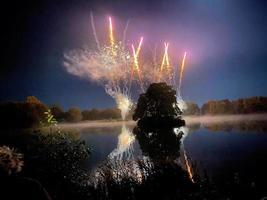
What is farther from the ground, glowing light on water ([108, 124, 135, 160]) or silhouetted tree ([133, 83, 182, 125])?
silhouetted tree ([133, 83, 182, 125])

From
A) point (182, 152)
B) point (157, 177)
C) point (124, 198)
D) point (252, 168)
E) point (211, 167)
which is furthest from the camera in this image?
point (182, 152)

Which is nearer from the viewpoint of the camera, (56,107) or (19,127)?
(19,127)

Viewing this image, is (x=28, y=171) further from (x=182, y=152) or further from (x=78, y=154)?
(x=182, y=152)

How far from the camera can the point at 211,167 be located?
28.1 meters

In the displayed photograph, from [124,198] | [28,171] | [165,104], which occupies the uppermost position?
[165,104]

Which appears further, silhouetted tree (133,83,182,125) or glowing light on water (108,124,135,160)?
silhouetted tree (133,83,182,125)

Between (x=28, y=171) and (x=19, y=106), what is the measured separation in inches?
2858

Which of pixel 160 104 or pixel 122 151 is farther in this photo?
pixel 160 104

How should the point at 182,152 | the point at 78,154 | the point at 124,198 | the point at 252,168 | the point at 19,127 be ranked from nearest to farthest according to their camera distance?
the point at 124,198 → the point at 78,154 → the point at 252,168 → the point at 182,152 → the point at 19,127

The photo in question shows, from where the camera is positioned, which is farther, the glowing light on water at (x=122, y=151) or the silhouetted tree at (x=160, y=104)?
the silhouetted tree at (x=160, y=104)

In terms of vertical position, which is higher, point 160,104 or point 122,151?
point 160,104

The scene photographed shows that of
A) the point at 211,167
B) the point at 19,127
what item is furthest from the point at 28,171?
the point at 19,127

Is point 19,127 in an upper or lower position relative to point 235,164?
upper

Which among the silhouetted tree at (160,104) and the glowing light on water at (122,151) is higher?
the silhouetted tree at (160,104)
